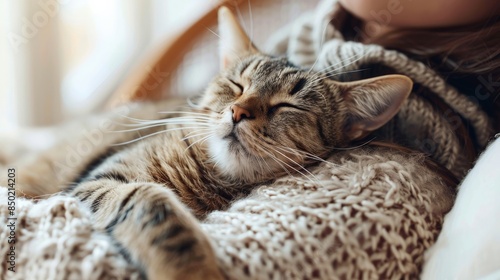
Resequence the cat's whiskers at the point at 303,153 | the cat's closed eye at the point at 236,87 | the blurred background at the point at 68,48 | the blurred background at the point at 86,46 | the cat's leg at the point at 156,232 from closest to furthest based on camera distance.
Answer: the cat's leg at the point at 156,232 → the cat's whiskers at the point at 303,153 → the cat's closed eye at the point at 236,87 → the blurred background at the point at 86,46 → the blurred background at the point at 68,48

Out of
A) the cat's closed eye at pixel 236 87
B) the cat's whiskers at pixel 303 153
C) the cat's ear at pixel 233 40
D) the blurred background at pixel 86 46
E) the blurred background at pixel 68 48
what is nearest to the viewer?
the cat's whiskers at pixel 303 153

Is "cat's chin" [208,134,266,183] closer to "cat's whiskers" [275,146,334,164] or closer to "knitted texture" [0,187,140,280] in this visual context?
"cat's whiskers" [275,146,334,164]

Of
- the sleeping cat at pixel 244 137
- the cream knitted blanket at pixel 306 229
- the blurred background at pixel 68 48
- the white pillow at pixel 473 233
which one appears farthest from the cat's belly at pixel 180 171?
the blurred background at pixel 68 48

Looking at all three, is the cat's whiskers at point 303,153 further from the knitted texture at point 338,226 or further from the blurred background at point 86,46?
the blurred background at point 86,46

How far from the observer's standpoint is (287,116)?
0.98 m

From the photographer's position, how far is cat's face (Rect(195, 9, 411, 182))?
0.95 metres

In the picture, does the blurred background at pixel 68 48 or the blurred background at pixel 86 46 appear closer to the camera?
the blurred background at pixel 86 46

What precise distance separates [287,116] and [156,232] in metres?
0.39

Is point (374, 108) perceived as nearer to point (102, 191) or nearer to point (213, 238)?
point (213, 238)

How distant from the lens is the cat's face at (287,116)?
0.95 m

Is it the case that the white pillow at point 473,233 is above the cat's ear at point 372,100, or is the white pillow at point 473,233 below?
below

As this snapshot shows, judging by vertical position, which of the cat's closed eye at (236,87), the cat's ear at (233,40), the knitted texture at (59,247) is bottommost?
the knitted texture at (59,247)

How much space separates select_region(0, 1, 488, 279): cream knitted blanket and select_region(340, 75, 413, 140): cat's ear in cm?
10
